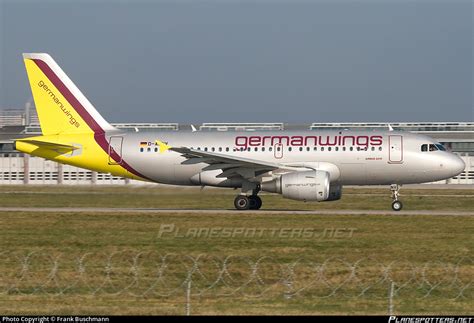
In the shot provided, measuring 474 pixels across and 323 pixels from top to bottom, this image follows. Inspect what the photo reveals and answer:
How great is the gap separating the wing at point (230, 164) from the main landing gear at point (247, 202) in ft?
3.41

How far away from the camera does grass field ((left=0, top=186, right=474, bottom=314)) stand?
769 inches

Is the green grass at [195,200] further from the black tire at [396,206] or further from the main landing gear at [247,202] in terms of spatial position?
the black tire at [396,206]

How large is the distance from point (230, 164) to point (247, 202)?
2261 mm

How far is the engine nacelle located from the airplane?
0.05m

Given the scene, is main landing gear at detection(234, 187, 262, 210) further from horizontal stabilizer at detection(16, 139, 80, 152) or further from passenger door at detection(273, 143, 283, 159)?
horizontal stabilizer at detection(16, 139, 80, 152)

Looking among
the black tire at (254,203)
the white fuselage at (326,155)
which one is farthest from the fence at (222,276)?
the white fuselage at (326,155)

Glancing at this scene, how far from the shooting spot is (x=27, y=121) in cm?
11469

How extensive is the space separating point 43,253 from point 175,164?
16661 millimetres

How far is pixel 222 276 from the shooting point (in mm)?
23766

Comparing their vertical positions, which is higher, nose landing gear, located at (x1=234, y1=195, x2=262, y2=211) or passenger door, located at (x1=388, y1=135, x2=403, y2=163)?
passenger door, located at (x1=388, y1=135, x2=403, y2=163)

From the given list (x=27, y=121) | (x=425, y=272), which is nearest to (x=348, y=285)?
(x=425, y=272)

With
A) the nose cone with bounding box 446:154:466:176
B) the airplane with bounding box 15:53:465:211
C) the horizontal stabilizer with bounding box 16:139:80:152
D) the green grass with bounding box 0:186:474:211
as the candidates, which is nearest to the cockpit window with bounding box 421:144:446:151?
the airplane with bounding box 15:53:465:211

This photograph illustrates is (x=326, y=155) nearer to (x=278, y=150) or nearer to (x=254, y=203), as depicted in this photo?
(x=278, y=150)

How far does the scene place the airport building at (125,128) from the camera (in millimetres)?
78500
